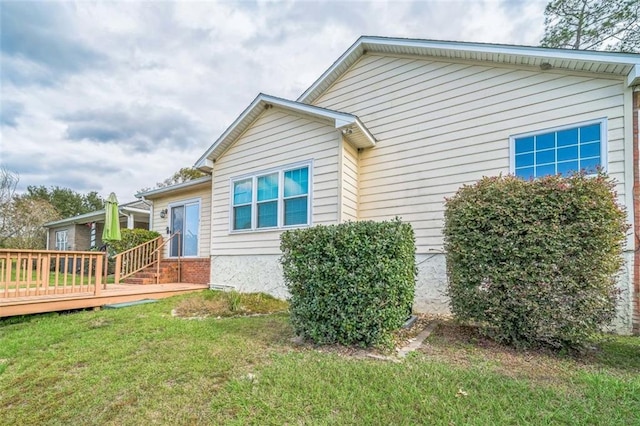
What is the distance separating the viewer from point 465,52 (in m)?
6.54

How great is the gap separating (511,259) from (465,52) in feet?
16.5

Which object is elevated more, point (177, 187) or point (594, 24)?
point (594, 24)

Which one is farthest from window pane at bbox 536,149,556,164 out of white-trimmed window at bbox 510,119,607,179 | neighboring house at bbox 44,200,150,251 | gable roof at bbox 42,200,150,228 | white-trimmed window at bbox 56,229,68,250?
white-trimmed window at bbox 56,229,68,250

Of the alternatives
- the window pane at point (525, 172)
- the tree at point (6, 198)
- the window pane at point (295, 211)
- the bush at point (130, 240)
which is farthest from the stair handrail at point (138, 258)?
the tree at point (6, 198)

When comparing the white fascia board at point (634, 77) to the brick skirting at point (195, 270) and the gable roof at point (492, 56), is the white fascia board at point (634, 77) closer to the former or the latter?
the gable roof at point (492, 56)

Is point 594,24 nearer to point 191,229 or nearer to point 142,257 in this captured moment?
point 191,229

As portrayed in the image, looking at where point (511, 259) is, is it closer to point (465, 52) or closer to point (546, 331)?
point (546, 331)

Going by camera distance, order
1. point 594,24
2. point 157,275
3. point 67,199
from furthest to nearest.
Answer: point 67,199, point 594,24, point 157,275

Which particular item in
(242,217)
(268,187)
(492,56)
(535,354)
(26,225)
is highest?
(492,56)

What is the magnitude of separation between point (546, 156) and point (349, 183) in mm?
4042

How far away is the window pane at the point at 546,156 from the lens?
18.7 feet

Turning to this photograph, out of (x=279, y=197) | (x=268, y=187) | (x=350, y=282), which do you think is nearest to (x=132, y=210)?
(x=268, y=187)

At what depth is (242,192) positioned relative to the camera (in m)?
8.83

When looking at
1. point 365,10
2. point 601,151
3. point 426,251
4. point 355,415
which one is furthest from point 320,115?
point 355,415
